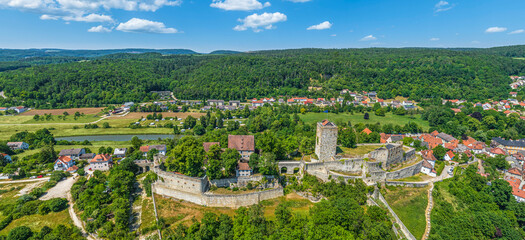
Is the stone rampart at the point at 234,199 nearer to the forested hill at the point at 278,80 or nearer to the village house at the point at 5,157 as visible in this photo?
the village house at the point at 5,157

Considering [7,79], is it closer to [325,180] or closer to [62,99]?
[62,99]

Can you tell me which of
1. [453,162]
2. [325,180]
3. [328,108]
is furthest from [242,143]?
[328,108]

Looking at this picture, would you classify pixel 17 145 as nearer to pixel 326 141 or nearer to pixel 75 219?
pixel 75 219

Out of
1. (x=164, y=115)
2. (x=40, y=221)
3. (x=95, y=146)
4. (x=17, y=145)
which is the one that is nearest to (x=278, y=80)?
(x=164, y=115)

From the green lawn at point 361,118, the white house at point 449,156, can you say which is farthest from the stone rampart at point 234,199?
the green lawn at point 361,118

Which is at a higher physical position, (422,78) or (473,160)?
(422,78)

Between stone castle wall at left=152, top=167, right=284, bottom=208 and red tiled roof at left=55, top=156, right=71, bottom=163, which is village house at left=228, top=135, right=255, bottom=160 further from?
red tiled roof at left=55, top=156, right=71, bottom=163

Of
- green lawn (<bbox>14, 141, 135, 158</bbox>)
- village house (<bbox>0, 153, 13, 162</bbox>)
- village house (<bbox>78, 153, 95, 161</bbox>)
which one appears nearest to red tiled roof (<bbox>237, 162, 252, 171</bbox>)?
village house (<bbox>78, 153, 95, 161</bbox>)
